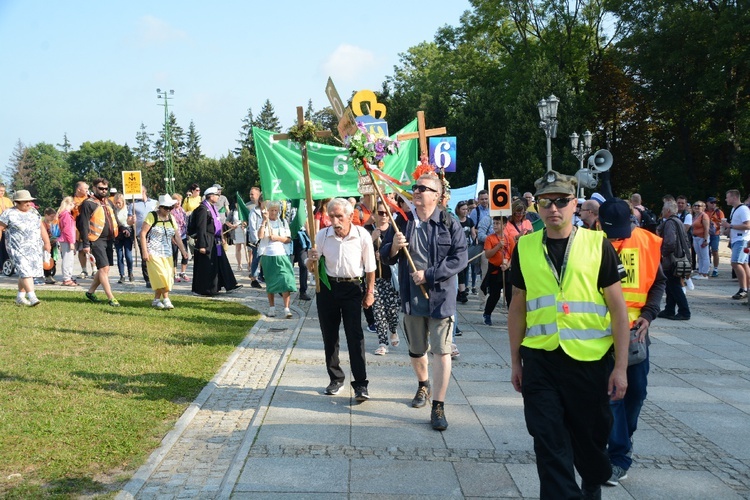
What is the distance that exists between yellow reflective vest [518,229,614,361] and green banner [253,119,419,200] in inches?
215

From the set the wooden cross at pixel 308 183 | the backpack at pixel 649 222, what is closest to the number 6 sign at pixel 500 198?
the backpack at pixel 649 222

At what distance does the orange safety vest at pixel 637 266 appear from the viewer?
189 inches

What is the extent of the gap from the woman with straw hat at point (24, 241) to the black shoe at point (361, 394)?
7.40m

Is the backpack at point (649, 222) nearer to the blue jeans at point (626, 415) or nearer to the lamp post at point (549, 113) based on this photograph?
the blue jeans at point (626, 415)

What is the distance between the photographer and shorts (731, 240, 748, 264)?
1471 cm

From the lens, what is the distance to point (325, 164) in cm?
1081

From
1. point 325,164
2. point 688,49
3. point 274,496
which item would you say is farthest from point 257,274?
point 688,49

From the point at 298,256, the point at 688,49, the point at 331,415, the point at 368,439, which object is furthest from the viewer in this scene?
the point at 688,49

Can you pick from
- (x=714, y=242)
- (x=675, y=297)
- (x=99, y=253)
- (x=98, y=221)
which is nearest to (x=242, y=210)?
(x=98, y=221)

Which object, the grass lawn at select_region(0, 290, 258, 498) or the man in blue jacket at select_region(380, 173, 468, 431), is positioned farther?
the man in blue jacket at select_region(380, 173, 468, 431)

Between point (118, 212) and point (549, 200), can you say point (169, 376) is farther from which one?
point (118, 212)

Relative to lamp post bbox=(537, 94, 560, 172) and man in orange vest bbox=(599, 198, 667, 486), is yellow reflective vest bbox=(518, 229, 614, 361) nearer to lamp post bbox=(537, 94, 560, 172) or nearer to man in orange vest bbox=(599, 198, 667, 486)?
man in orange vest bbox=(599, 198, 667, 486)

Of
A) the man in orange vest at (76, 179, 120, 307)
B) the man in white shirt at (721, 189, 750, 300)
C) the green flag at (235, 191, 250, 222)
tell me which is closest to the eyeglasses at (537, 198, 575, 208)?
Answer: the man in orange vest at (76, 179, 120, 307)

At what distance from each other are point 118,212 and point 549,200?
14.3 meters
